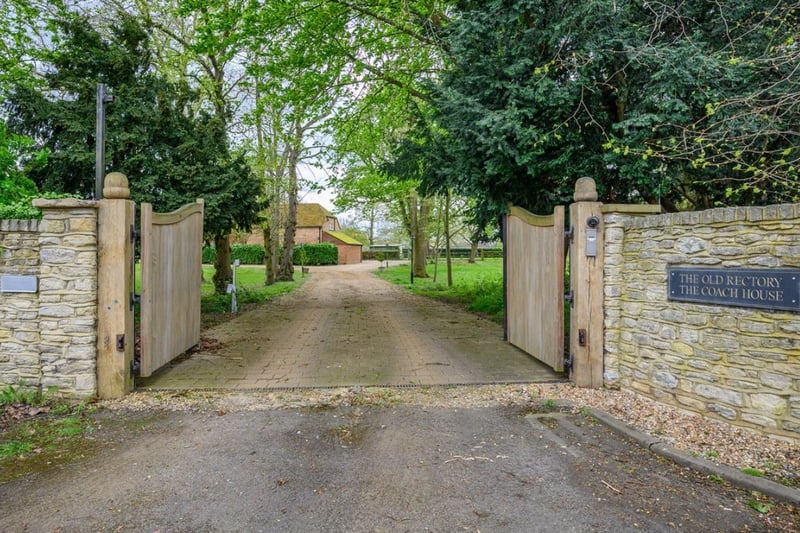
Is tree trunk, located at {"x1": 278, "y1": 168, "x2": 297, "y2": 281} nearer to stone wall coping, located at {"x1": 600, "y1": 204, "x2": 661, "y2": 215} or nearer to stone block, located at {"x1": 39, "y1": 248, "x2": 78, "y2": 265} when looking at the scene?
stone block, located at {"x1": 39, "y1": 248, "x2": 78, "y2": 265}

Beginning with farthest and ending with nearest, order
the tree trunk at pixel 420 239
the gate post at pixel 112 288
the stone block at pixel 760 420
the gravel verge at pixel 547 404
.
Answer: the tree trunk at pixel 420 239 → the gate post at pixel 112 288 → the stone block at pixel 760 420 → the gravel verge at pixel 547 404

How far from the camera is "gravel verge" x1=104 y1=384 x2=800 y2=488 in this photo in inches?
131

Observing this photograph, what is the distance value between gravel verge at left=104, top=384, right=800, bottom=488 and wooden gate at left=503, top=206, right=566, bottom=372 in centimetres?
67

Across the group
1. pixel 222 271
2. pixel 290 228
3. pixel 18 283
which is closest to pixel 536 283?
pixel 18 283

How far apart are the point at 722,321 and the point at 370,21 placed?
413 inches

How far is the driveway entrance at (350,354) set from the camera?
17.2ft

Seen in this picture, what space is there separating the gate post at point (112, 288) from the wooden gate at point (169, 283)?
0.27m

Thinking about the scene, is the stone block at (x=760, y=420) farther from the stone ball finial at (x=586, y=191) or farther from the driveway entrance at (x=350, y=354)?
the stone ball finial at (x=586, y=191)

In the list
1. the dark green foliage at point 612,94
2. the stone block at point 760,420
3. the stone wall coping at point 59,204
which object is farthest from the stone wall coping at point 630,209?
the stone wall coping at point 59,204

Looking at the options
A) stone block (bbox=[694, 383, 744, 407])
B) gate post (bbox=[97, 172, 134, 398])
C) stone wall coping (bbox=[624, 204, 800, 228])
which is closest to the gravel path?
stone block (bbox=[694, 383, 744, 407])

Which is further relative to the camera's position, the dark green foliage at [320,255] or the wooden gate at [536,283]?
the dark green foliage at [320,255]

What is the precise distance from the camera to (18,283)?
173 inches

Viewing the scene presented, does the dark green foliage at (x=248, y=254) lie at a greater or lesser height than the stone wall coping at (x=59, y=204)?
greater

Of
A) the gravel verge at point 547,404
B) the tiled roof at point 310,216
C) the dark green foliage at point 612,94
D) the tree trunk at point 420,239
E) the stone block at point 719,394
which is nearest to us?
the gravel verge at point 547,404
